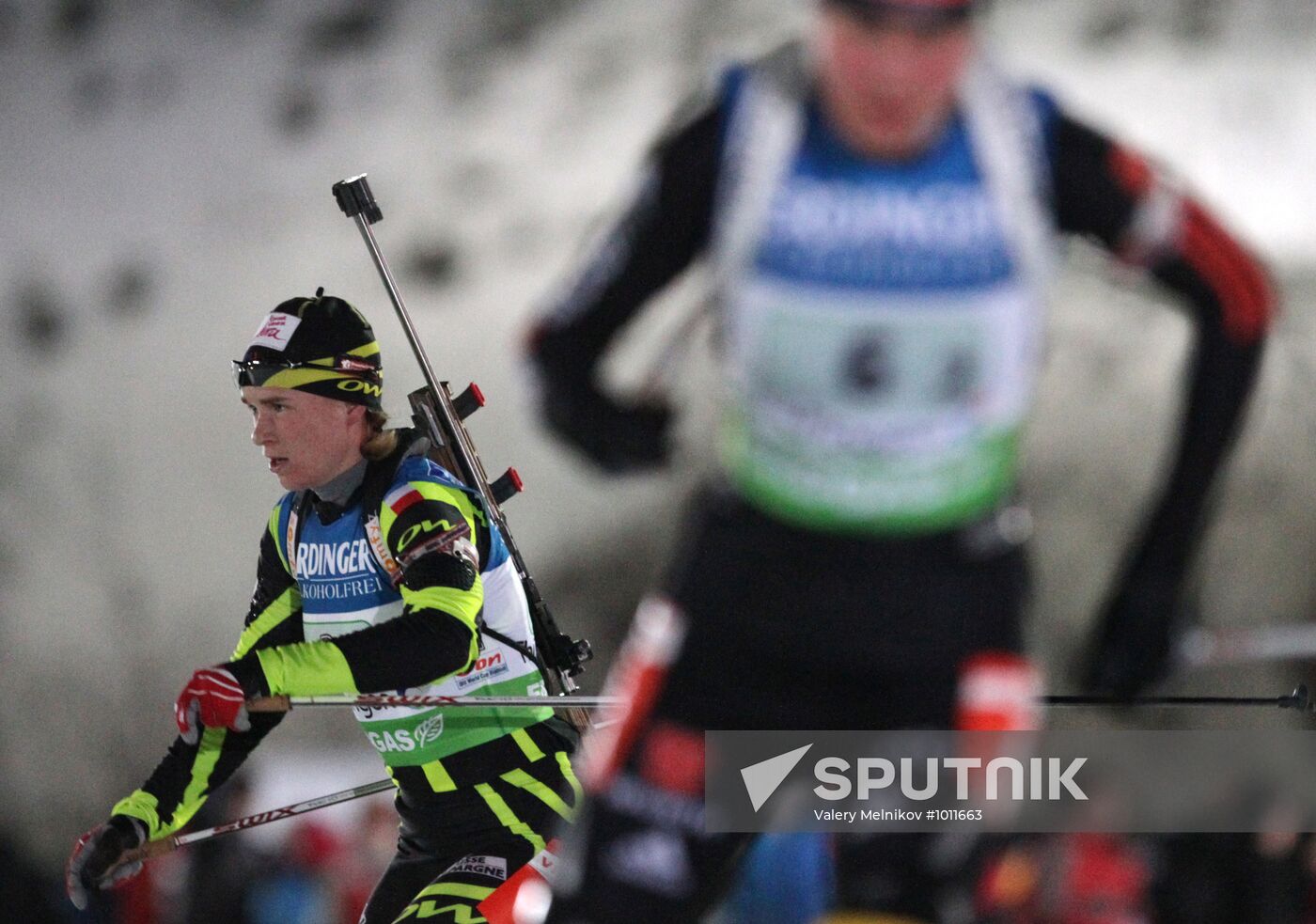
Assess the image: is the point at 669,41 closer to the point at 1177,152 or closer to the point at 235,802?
the point at 1177,152

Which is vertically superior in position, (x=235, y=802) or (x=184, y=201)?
(x=184, y=201)

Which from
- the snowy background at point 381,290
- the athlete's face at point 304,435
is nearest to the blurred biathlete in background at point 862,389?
the athlete's face at point 304,435

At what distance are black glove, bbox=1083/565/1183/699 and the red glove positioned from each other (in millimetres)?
1140

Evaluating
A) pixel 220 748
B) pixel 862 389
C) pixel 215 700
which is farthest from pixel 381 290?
pixel 862 389

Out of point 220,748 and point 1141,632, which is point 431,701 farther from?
point 1141,632

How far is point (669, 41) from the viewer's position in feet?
19.0

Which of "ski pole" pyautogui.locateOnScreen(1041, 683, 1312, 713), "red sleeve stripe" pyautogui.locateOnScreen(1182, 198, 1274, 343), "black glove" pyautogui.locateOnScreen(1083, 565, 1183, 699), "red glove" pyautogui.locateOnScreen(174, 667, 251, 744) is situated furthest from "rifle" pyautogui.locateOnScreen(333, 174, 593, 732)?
"red sleeve stripe" pyautogui.locateOnScreen(1182, 198, 1274, 343)

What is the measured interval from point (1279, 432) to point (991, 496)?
472cm

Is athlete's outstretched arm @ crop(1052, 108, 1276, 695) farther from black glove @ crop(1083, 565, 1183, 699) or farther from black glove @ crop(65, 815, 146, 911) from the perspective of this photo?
black glove @ crop(65, 815, 146, 911)

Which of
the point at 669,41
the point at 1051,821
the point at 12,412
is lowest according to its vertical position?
the point at 1051,821

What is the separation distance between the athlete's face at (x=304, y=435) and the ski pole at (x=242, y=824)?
53cm

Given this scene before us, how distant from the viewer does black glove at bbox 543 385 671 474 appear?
1723 mm

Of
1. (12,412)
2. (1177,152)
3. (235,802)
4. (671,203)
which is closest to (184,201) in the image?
(12,412)

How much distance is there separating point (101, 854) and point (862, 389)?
1462 millimetres
